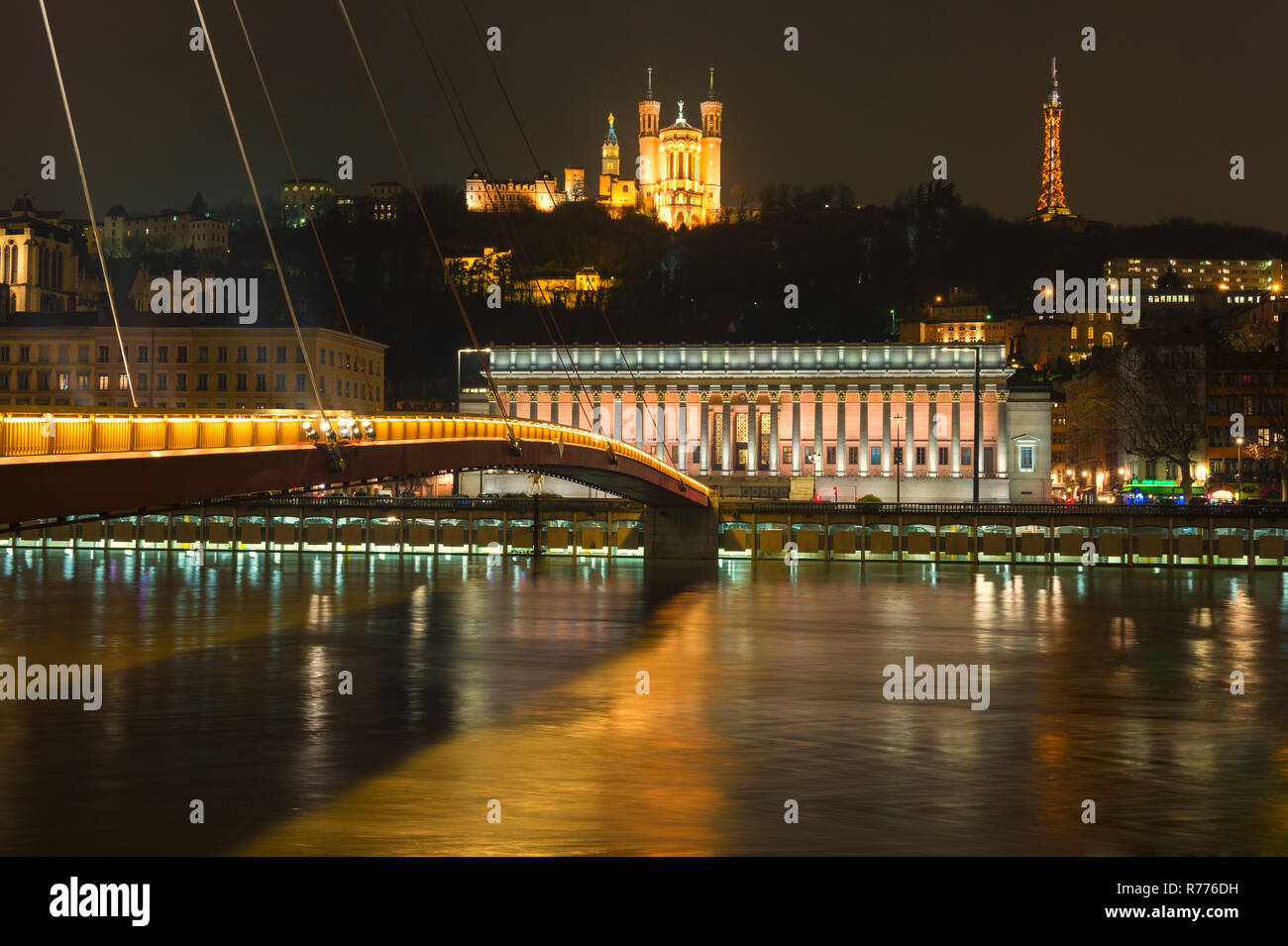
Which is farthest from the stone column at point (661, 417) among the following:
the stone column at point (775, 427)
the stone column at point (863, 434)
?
the stone column at point (863, 434)

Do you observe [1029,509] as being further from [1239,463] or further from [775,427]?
[775,427]

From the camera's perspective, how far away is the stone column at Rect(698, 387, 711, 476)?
159m

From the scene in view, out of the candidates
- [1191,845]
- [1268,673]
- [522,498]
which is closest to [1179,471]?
[522,498]

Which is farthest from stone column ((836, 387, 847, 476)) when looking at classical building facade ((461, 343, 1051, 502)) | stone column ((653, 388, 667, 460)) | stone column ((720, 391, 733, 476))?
stone column ((653, 388, 667, 460))

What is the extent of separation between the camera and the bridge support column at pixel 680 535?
325 feet

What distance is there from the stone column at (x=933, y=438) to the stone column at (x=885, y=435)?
3.79 m

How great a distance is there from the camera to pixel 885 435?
159000 millimetres

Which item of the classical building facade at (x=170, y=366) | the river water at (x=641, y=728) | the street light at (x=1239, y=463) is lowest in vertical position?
the river water at (x=641, y=728)

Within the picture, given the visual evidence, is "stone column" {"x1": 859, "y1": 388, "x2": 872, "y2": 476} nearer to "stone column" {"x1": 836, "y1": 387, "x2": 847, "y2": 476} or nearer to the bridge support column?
"stone column" {"x1": 836, "y1": 387, "x2": 847, "y2": 476}

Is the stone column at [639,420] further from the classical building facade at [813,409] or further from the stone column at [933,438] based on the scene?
the stone column at [933,438]

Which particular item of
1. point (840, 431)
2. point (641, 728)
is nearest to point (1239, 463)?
point (840, 431)

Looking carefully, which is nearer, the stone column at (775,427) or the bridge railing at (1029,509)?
the bridge railing at (1029,509)

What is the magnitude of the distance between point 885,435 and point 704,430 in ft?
55.9

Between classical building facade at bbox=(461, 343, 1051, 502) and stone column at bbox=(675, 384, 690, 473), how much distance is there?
134mm
